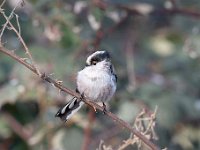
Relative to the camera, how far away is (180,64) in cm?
702

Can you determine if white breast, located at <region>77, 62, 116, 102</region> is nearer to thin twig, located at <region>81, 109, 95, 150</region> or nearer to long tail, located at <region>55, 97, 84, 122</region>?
long tail, located at <region>55, 97, 84, 122</region>

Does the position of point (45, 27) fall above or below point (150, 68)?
below

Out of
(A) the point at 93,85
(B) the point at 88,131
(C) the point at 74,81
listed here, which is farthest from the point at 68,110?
(C) the point at 74,81

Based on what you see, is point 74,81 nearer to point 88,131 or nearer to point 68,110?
point 88,131

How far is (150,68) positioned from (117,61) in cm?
146

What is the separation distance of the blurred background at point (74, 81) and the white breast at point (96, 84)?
1.13 meters

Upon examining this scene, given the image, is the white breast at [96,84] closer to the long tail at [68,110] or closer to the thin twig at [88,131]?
the long tail at [68,110]

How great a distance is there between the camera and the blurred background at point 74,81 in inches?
218

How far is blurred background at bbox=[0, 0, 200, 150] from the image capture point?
5539 millimetres

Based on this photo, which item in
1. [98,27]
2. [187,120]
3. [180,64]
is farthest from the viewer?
[180,64]

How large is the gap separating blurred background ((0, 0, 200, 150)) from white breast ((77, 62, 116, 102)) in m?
1.13

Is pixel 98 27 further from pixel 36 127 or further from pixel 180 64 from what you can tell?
pixel 180 64

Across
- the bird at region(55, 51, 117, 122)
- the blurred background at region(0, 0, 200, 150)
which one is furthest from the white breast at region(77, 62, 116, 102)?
the blurred background at region(0, 0, 200, 150)

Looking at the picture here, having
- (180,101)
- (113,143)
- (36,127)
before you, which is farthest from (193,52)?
(36,127)
